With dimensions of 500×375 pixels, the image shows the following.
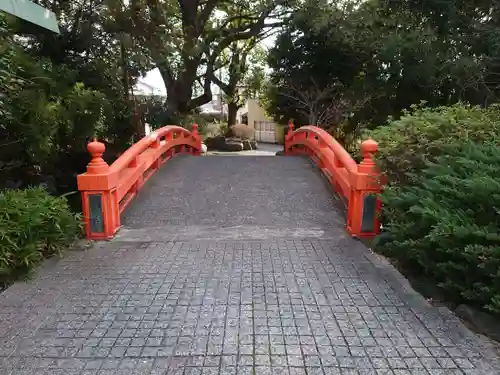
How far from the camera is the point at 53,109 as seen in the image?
666 centimetres

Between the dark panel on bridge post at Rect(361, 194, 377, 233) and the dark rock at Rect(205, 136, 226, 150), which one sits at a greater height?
the dark panel on bridge post at Rect(361, 194, 377, 233)

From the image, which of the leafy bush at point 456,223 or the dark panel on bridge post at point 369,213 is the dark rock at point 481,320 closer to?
the leafy bush at point 456,223

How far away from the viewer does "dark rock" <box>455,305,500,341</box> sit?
104 inches

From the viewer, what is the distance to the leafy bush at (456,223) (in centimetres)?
274

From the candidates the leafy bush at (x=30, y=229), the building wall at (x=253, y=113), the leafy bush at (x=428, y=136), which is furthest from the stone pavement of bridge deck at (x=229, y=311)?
the building wall at (x=253, y=113)

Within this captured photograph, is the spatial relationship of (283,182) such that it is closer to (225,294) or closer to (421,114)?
(421,114)

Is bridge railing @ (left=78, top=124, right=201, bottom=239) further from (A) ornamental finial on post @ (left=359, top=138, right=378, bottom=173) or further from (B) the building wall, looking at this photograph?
(B) the building wall

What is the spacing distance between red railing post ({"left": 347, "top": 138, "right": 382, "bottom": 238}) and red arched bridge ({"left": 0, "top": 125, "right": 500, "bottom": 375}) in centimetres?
1

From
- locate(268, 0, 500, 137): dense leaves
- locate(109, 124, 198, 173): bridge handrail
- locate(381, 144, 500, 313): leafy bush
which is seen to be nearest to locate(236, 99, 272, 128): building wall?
locate(268, 0, 500, 137): dense leaves

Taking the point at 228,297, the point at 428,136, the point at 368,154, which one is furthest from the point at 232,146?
the point at 228,297

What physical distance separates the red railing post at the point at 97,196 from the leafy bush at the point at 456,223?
303 centimetres

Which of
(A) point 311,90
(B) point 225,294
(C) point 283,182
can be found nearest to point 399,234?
(B) point 225,294

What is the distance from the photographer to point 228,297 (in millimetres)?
3215

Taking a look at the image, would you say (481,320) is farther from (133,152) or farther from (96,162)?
(133,152)
